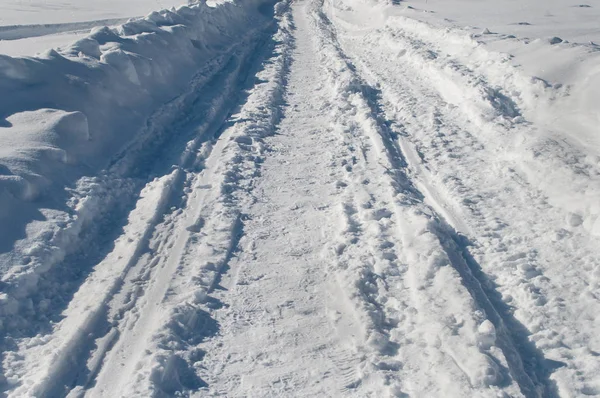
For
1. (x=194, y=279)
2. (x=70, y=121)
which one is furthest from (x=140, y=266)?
(x=70, y=121)

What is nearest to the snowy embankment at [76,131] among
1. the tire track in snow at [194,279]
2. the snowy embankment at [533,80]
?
the tire track in snow at [194,279]

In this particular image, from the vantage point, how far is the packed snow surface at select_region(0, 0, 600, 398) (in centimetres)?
499

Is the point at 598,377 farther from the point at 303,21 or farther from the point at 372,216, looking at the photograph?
the point at 303,21

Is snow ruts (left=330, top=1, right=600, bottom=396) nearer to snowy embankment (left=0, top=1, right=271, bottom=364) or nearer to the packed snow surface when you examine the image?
the packed snow surface

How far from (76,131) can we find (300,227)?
4.06m

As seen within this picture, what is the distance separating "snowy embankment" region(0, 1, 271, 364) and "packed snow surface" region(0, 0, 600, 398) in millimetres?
37

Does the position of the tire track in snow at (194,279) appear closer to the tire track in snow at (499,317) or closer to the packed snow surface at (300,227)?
the packed snow surface at (300,227)

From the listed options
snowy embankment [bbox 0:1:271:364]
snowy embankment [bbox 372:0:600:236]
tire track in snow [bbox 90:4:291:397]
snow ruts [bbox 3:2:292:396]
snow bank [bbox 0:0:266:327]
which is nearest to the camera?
tire track in snow [bbox 90:4:291:397]

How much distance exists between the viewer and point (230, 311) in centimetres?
569

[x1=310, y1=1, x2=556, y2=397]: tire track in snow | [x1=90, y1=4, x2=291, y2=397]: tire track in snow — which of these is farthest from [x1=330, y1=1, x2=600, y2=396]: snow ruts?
[x1=90, y1=4, x2=291, y2=397]: tire track in snow

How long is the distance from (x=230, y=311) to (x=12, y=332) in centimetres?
199

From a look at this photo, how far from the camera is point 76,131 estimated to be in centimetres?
889

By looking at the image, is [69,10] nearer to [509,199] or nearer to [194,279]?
[194,279]

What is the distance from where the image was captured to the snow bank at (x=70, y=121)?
655cm
